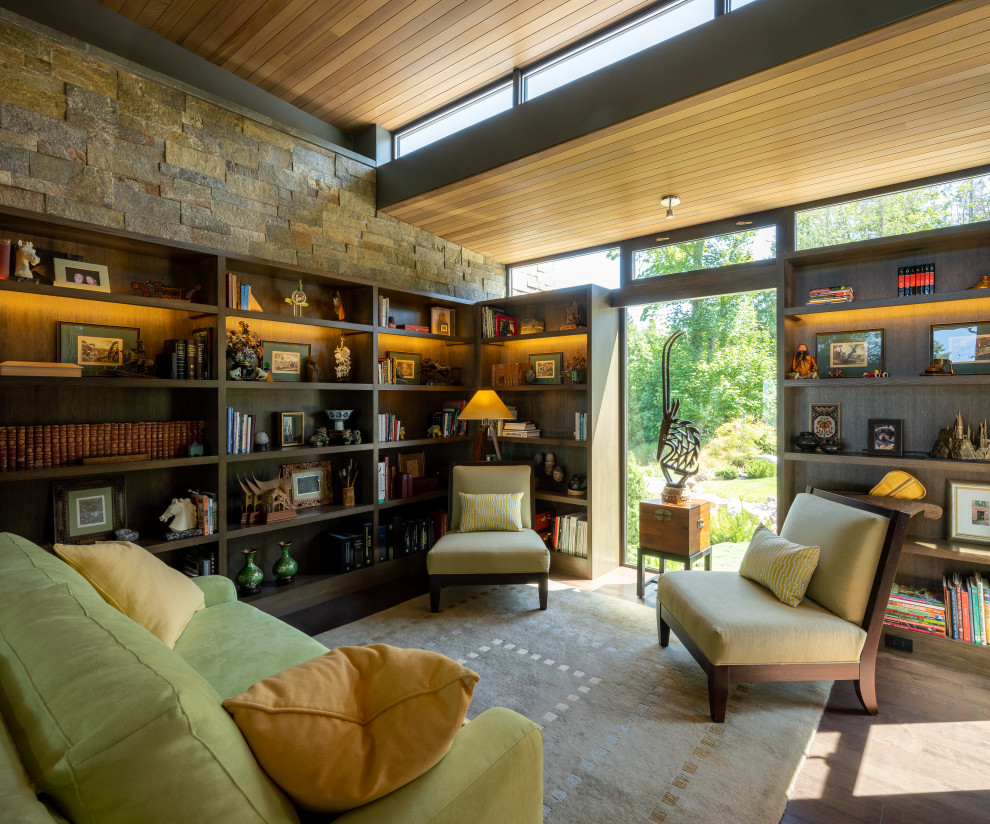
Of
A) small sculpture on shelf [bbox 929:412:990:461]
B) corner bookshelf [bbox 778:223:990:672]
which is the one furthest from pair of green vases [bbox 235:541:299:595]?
small sculpture on shelf [bbox 929:412:990:461]

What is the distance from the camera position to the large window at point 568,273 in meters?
4.52

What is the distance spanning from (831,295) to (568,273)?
7.12ft

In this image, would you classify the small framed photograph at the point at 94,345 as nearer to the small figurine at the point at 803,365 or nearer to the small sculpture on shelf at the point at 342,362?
the small sculpture on shelf at the point at 342,362

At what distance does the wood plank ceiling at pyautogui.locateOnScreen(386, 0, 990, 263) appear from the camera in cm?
217

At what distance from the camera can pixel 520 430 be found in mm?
4617

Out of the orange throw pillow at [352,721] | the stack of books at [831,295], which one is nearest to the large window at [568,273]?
the stack of books at [831,295]

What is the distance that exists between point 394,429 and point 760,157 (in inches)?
118

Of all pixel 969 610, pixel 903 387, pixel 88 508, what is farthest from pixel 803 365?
pixel 88 508

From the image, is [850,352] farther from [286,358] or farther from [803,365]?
[286,358]

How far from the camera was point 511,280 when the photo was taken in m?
5.34

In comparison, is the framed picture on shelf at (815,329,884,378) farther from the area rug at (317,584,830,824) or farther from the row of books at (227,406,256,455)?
the row of books at (227,406,256,455)

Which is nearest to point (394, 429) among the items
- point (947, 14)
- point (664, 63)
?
point (664, 63)

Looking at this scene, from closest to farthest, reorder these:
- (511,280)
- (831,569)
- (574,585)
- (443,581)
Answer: (831,569) < (443,581) < (574,585) < (511,280)

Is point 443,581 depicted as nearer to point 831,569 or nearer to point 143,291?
point 831,569
